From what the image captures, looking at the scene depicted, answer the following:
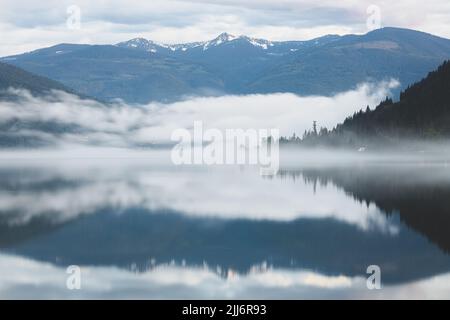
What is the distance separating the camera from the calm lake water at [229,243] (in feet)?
130

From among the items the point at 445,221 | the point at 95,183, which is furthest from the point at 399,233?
the point at 95,183

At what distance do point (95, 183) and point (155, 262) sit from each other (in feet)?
239

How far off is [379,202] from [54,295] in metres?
47.6

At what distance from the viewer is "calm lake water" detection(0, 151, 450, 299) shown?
1564 inches

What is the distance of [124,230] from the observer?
2436 inches

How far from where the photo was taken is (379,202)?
256 feet

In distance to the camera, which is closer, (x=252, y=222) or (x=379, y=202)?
(x=252, y=222)

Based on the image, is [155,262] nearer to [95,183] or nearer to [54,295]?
[54,295]

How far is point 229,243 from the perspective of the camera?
5462cm

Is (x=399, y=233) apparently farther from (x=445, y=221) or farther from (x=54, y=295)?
(x=54, y=295)
